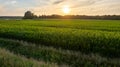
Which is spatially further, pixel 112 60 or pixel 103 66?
pixel 112 60

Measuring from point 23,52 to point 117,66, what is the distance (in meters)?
7.57

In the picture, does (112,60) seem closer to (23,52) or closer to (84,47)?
(84,47)

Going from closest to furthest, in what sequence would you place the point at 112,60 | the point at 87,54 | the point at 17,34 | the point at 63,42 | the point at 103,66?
1. the point at 103,66
2. the point at 112,60
3. the point at 87,54
4. the point at 63,42
5. the point at 17,34

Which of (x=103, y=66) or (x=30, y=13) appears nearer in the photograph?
(x=103, y=66)

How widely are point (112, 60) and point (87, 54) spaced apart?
226cm

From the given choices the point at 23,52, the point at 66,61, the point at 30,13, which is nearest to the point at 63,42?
the point at 23,52

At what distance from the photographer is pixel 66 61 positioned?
15.0 metres

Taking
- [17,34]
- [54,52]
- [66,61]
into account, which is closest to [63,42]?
[54,52]

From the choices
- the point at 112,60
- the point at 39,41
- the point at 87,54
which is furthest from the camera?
the point at 39,41

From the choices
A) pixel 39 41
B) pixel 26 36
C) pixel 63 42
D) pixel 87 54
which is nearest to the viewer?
pixel 87 54

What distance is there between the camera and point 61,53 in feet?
56.5

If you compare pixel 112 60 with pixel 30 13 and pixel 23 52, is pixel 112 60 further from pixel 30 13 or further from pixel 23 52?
pixel 30 13

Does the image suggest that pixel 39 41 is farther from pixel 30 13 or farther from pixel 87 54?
pixel 30 13

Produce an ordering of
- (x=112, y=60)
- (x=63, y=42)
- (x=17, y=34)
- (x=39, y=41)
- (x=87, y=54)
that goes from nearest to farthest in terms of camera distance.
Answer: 1. (x=112, y=60)
2. (x=87, y=54)
3. (x=63, y=42)
4. (x=39, y=41)
5. (x=17, y=34)
